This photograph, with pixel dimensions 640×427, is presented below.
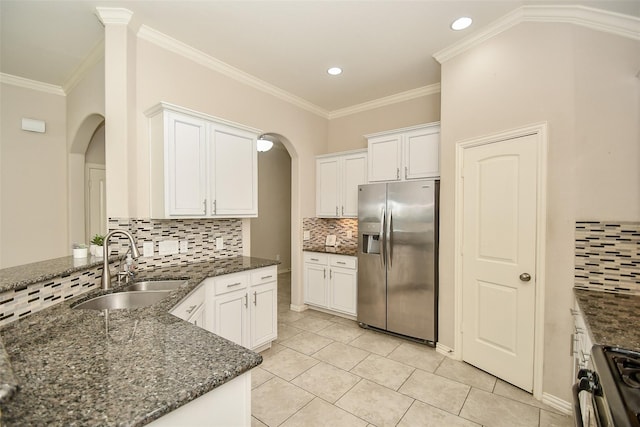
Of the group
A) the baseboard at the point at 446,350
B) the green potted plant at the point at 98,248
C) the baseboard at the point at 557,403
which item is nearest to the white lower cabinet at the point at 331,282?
the baseboard at the point at 446,350

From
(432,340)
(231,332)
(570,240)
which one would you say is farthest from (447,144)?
(231,332)

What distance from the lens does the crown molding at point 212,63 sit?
8.67 ft

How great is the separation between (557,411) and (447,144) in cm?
236

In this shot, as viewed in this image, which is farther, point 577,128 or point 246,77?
point 246,77

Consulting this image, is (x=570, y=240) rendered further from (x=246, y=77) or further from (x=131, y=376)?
(x=246, y=77)

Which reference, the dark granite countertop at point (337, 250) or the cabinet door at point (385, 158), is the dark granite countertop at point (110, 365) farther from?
the cabinet door at point (385, 158)

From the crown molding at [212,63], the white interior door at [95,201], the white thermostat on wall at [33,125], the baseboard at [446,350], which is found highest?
the crown molding at [212,63]

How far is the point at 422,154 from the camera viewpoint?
3.32 m

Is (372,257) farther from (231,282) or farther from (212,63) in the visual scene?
(212,63)

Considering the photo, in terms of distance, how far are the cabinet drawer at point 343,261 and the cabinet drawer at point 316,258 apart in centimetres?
9

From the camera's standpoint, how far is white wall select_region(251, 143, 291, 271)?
6.30 metres

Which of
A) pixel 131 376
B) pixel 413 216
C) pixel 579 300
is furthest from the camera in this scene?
pixel 413 216

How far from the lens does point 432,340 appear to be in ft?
9.93

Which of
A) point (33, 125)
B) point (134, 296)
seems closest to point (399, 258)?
point (134, 296)
